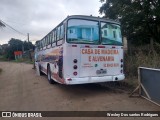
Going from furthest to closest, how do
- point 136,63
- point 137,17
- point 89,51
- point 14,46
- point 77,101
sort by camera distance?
point 14,46 → point 137,17 → point 136,63 → point 89,51 → point 77,101

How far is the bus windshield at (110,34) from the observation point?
9109mm

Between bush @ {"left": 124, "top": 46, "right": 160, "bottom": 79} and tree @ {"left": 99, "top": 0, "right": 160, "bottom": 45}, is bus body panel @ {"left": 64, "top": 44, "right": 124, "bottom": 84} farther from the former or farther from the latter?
tree @ {"left": 99, "top": 0, "right": 160, "bottom": 45}

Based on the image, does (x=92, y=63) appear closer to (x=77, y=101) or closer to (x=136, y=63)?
(x=77, y=101)

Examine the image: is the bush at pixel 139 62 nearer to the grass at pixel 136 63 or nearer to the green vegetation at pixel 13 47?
the grass at pixel 136 63

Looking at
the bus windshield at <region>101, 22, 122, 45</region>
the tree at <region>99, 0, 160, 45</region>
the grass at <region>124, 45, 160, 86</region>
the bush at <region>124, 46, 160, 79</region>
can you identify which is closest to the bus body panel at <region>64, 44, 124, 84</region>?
the bus windshield at <region>101, 22, 122, 45</region>

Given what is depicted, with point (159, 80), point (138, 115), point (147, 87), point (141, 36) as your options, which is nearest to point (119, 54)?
point (147, 87)

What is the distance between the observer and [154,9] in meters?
22.7

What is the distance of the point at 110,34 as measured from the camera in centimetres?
932

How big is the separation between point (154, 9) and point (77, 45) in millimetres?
16889

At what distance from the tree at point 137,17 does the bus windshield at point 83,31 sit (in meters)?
15.5

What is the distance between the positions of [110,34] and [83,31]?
4.32ft

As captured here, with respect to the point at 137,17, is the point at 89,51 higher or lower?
lower

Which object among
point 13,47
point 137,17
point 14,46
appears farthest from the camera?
point 14,46

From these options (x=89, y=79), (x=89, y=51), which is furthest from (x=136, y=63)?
(x=89, y=79)
